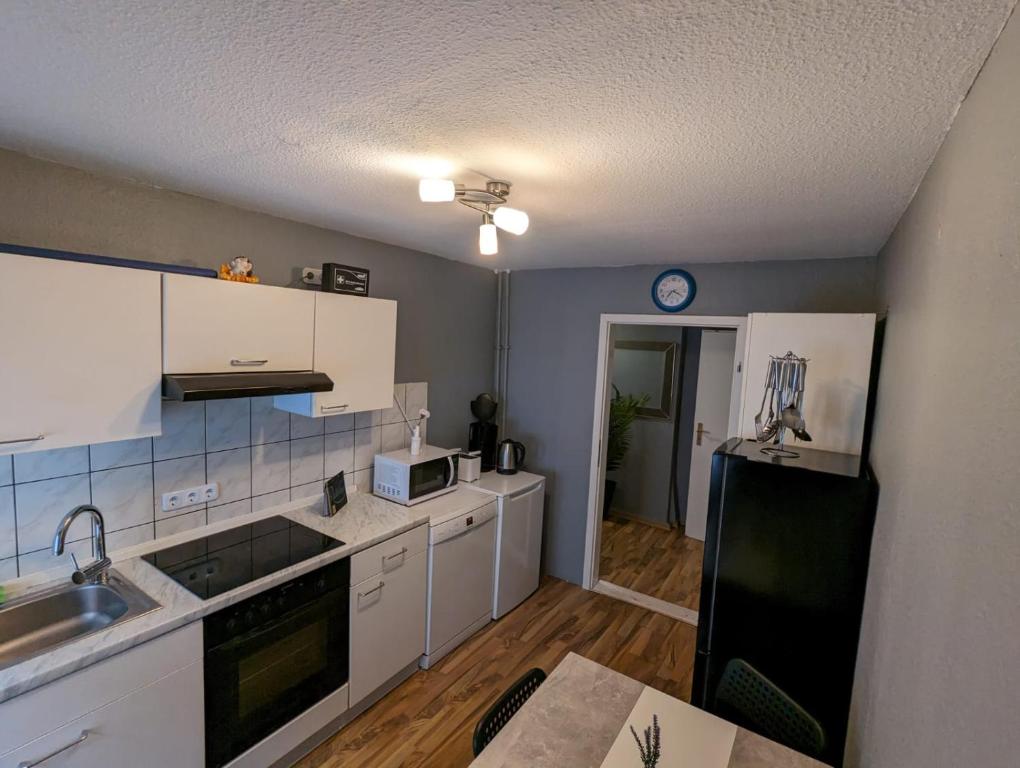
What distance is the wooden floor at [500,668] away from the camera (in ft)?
7.25

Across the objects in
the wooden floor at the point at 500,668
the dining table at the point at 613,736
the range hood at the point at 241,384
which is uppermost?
the range hood at the point at 241,384

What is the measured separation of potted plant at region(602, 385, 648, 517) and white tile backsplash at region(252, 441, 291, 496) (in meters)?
2.90

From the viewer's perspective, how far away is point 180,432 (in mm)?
2113

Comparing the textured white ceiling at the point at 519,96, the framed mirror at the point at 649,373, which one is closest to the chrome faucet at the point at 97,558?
the textured white ceiling at the point at 519,96

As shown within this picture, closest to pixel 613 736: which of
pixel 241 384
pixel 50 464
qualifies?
pixel 241 384

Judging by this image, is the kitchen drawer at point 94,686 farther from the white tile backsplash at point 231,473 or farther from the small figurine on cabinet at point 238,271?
the small figurine on cabinet at point 238,271

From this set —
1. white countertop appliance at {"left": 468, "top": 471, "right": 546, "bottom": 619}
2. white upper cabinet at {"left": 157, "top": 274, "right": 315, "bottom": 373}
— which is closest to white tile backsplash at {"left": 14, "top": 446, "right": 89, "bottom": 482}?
white upper cabinet at {"left": 157, "top": 274, "right": 315, "bottom": 373}

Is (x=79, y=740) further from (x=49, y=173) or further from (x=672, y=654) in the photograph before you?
(x=672, y=654)

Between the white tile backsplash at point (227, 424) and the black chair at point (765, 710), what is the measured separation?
220 cm

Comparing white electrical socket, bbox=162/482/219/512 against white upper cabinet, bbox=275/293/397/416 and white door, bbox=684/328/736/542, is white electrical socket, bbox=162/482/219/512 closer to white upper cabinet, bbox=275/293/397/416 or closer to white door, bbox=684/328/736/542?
white upper cabinet, bbox=275/293/397/416

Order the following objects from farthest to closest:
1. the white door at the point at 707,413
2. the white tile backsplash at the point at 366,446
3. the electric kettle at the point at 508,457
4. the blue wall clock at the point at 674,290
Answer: the white door at the point at 707,413, the electric kettle at the point at 508,457, the blue wall clock at the point at 674,290, the white tile backsplash at the point at 366,446

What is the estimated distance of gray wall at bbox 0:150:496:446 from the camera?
5.59ft

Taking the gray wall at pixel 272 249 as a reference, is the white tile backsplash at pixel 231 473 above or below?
below

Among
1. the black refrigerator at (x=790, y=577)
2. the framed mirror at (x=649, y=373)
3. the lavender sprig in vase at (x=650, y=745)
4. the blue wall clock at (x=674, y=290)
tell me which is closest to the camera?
the lavender sprig in vase at (x=650, y=745)
